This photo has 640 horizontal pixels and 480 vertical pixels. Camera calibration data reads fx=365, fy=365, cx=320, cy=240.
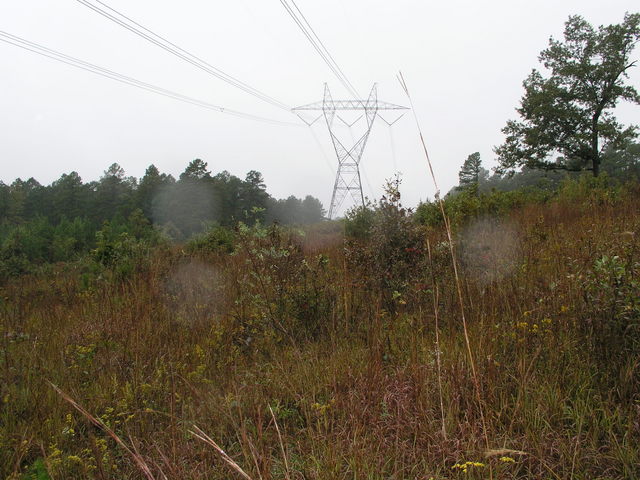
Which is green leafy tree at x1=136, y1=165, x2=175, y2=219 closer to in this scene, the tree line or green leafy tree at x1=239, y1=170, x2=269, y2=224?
the tree line

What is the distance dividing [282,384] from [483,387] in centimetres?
117

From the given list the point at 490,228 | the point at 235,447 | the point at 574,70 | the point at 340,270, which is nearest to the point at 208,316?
the point at 340,270

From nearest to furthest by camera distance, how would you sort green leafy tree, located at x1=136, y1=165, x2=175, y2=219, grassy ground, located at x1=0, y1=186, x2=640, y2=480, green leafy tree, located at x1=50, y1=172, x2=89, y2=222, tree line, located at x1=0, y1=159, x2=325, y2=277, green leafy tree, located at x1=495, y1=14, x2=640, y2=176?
1. grassy ground, located at x1=0, y1=186, x2=640, y2=480
2. green leafy tree, located at x1=495, y1=14, x2=640, y2=176
3. tree line, located at x1=0, y1=159, x2=325, y2=277
4. green leafy tree, located at x1=136, y1=165, x2=175, y2=219
5. green leafy tree, located at x1=50, y1=172, x2=89, y2=222

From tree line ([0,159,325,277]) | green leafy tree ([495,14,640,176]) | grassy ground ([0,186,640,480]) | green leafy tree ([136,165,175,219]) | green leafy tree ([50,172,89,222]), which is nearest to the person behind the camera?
grassy ground ([0,186,640,480])

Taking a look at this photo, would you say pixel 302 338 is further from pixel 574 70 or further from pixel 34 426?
pixel 574 70

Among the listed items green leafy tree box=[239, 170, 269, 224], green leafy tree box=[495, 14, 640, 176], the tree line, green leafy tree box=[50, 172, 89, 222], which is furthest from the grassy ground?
green leafy tree box=[50, 172, 89, 222]

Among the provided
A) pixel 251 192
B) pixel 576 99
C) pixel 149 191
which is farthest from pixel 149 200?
pixel 576 99

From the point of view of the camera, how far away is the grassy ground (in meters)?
1.58

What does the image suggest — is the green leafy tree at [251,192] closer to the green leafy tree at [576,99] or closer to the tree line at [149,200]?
the tree line at [149,200]

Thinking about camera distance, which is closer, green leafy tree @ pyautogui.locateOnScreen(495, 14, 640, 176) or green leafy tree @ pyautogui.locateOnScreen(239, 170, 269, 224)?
green leafy tree @ pyautogui.locateOnScreen(495, 14, 640, 176)

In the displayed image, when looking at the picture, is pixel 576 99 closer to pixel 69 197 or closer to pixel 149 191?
pixel 149 191

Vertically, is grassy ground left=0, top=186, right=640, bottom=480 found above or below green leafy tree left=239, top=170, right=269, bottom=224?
below

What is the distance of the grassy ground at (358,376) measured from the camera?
158 centimetres

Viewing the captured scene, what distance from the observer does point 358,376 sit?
2227 mm
